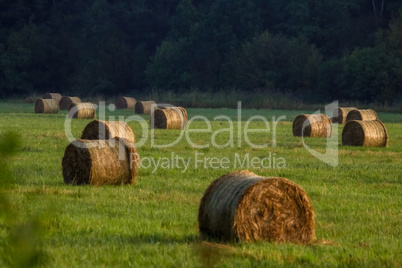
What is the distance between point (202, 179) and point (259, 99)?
49.3m

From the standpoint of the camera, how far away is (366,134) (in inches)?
843

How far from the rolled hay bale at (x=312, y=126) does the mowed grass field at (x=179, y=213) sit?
591cm

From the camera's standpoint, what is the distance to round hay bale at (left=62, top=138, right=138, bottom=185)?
11.1m

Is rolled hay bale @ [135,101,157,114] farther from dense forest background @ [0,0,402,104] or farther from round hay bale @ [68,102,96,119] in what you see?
dense forest background @ [0,0,402,104]

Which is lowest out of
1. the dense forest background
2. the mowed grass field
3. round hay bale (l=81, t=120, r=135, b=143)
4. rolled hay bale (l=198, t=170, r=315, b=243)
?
the mowed grass field

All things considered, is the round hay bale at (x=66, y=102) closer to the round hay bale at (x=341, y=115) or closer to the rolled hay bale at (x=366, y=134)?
the round hay bale at (x=341, y=115)

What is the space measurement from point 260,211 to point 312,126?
1894 cm

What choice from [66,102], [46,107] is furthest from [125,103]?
[46,107]

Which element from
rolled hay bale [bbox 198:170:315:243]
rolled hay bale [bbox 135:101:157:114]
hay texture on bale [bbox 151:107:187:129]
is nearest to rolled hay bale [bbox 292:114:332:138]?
hay texture on bale [bbox 151:107:187:129]

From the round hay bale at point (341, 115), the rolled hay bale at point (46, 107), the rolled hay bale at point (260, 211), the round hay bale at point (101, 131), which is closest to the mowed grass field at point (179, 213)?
the rolled hay bale at point (260, 211)

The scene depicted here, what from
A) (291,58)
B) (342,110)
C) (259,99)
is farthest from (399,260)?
(291,58)

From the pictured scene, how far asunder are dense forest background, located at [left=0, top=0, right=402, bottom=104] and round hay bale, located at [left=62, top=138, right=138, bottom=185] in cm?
5537

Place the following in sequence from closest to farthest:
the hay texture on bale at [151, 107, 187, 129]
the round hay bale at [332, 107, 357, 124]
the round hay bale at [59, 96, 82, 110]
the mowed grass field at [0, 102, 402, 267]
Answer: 1. the mowed grass field at [0, 102, 402, 267]
2. the hay texture on bale at [151, 107, 187, 129]
3. the round hay bale at [332, 107, 357, 124]
4. the round hay bale at [59, 96, 82, 110]

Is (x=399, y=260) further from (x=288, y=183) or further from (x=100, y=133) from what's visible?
(x=100, y=133)
